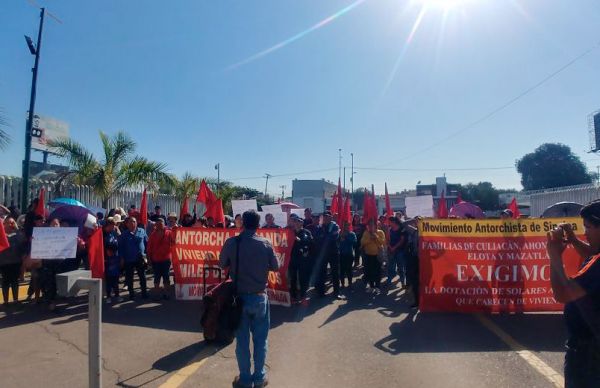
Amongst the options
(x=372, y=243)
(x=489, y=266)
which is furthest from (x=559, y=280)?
(x=372, y=243)

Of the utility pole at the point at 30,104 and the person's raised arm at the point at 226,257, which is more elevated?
the utility pole at the point at 30,104

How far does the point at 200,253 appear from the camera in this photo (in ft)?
28.3

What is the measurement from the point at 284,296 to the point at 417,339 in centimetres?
287

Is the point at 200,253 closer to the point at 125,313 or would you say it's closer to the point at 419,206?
the point at 125,313

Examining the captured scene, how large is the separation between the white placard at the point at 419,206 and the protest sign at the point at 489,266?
6228 millimetres

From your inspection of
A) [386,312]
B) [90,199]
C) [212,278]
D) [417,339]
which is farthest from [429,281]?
[90,199]

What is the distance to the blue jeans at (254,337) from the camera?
434cm

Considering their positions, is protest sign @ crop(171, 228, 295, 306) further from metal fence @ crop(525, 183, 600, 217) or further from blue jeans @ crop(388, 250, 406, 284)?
metal fence @ crop(525, 183, 600, 217)

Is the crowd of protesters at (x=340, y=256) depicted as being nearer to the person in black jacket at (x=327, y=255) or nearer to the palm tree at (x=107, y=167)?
the person in black jacket at (x=327, y=255)

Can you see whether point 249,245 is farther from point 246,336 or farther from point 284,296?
point 284,296

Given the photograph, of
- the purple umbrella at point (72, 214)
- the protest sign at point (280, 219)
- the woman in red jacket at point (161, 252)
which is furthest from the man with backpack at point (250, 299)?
the protest sign at point (280, 219)

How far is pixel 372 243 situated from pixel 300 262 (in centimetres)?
213

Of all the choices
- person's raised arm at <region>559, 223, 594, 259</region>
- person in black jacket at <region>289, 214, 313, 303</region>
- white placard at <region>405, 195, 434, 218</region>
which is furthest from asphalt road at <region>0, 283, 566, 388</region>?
white placard at <region>405, 195, 434, 218</region>

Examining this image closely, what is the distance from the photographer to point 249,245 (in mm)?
4414
